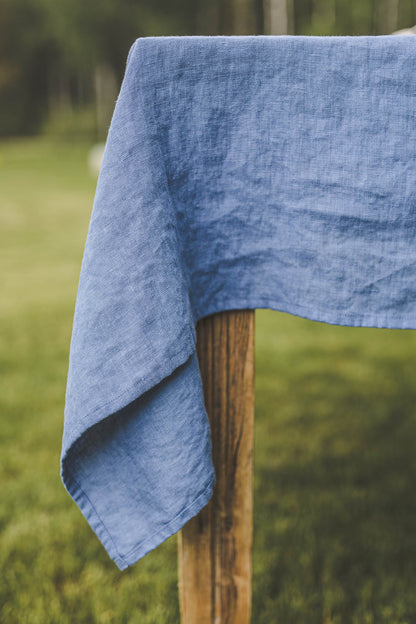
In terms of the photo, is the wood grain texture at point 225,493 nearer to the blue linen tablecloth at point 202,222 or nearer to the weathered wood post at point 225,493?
the weathered wood post at point 225,493

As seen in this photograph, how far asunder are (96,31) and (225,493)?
74.0ft

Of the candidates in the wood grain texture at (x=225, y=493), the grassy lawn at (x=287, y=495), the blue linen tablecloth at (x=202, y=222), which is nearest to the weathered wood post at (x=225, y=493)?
the wood grain texture at (x=225, y=493)

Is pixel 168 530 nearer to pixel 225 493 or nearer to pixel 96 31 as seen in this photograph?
pixel 225 493

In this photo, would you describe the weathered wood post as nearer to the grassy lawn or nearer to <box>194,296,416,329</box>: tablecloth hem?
<box>194,296,416,329</box>: tablecloth hem

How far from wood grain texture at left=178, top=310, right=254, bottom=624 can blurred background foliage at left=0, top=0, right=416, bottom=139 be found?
16.9 meters

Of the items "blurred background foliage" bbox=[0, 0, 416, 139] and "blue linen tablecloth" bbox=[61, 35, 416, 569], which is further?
"blurred background foliage" bbox=[0, 0, 416, 139]

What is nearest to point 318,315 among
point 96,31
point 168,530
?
point 168,530

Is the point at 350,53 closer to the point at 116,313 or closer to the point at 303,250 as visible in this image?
the point at 303,250

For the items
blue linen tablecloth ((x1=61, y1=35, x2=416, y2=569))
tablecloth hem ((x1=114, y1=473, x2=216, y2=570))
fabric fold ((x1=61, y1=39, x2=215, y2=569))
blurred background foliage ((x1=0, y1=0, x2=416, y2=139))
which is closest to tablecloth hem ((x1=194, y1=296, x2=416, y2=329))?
blue linen tablecloth ((x1=61, y1=35, x2=416, y2=569))

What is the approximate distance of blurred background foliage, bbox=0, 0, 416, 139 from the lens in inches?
721

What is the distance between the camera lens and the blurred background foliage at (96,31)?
18.3 m

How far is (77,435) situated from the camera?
899 mm

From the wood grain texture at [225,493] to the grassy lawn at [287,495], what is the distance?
0.52 metres

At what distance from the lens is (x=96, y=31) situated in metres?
20.4
